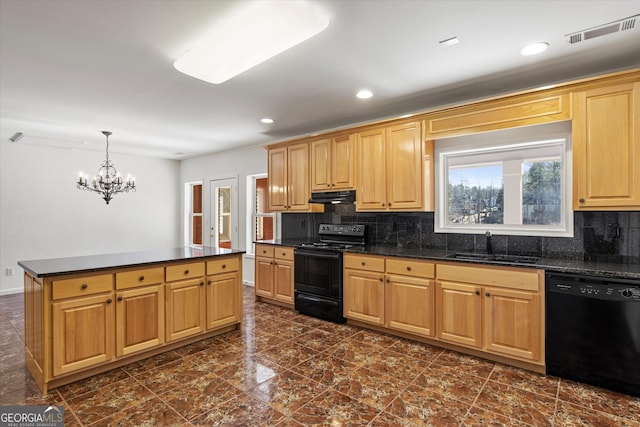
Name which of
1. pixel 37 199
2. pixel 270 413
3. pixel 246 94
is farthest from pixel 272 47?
pixel 37 199

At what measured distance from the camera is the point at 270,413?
221 centimetres

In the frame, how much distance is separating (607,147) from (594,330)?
1408mm

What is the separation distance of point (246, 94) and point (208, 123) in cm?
133

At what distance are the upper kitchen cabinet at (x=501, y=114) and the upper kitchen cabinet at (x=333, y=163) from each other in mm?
1041

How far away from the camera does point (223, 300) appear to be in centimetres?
362

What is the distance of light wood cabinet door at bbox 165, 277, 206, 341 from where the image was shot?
317 centimetres

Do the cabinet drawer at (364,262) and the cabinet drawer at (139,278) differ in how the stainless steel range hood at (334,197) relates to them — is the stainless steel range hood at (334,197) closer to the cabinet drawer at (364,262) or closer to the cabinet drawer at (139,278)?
the cabinet drawer at (364,262)

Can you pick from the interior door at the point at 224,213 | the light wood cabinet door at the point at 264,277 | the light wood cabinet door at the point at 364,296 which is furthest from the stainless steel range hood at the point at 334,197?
the interior door at the point at 224,213

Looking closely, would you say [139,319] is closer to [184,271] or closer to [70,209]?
[184,271]

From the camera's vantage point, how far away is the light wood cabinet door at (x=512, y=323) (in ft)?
9.03

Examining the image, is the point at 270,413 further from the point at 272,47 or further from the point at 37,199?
the point at 37,199

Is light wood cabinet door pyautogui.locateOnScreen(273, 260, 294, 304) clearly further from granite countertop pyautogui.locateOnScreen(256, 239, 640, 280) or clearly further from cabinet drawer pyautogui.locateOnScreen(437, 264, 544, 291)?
cabinet drawer pyautogui.locateOnScreen(437, 264, 544, 291)

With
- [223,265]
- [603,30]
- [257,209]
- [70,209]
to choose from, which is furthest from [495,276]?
[70,209]

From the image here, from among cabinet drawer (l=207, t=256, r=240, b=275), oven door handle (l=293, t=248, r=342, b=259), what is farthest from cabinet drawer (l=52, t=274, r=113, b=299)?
oven door handle (l=293, t=248, r=342, b=259)
